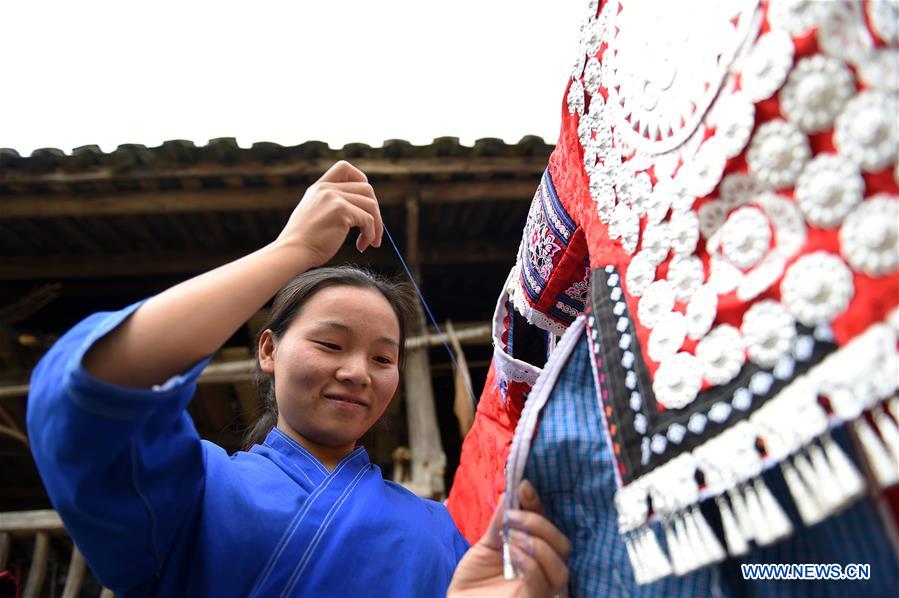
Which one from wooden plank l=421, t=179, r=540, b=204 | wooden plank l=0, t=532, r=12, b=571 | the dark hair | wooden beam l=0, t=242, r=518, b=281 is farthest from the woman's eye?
wooden plank l=0, t=532, r=12, b=571

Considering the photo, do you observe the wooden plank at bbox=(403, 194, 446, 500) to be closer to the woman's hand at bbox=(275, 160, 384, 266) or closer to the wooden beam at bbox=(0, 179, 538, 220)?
the wooden beam at bbox=(0, 179, 538, 220)

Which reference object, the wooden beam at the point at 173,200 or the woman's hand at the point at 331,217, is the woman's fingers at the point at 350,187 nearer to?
the woman's hand at the point at 331,217

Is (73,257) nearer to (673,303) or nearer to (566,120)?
(566,120)

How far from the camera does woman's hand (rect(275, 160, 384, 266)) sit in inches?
33.7

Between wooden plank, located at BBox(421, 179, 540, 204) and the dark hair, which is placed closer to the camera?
the dark hair

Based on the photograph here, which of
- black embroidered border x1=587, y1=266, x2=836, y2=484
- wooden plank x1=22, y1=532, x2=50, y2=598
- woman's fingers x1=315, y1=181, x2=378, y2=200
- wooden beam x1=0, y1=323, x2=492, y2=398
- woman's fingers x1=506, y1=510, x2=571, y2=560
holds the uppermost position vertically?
woman's fingers x1=315, y1=181, x2=378, y2=200

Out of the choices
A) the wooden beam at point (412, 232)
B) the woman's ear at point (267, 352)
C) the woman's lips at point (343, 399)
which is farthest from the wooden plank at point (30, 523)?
the woman's lips at point (343, 399)

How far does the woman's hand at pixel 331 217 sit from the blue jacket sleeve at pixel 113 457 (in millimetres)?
211

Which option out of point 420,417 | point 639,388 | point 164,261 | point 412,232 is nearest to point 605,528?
point 639,388

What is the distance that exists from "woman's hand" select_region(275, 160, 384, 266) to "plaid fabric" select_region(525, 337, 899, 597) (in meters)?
0.37

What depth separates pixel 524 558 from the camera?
30.2 inches

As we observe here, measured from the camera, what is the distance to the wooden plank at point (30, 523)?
2.89 meters

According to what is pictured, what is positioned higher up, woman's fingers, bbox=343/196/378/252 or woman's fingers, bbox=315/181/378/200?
woman's fingers, bbox=315/181/378/200

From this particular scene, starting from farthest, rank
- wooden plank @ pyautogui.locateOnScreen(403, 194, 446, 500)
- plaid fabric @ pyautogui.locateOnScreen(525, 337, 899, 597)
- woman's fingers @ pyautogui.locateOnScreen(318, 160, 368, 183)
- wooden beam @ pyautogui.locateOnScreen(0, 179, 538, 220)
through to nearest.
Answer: wooden beam @ pyautogui.locateOnScreen(0, 179, 538, 220) < wooden plank @ pyautogui.locateOnScreen(403, 194, 446, 500) < woman's fingers @ pyautogui.locateOnScreen(318, 160, 368, 183) < plaid fabric @ pyautogui.locateOnScreen(525, 337, 899, 597)
